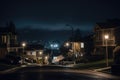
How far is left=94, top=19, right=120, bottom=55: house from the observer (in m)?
76.1

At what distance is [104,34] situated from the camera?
259 ft

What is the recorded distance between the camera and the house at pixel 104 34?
76.1 meters

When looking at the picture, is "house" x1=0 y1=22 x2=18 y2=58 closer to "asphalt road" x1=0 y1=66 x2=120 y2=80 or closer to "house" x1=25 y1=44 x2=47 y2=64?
"house" x1=25 y1=44 x2=47 y2=64

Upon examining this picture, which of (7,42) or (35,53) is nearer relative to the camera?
(7,42)

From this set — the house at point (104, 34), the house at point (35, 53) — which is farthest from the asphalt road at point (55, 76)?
the house at point (35, 53)

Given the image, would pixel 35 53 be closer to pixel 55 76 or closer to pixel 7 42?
pixel 7 42

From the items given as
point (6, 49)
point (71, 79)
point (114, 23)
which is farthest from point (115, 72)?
point (6, 49)

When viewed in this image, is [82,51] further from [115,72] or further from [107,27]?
[115,72]

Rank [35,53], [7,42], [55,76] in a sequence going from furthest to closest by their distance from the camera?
[35,53]
[7,42]
[55,76]

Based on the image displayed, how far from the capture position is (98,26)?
3233 inches

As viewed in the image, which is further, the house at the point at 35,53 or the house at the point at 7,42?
the house at the point at 35,53

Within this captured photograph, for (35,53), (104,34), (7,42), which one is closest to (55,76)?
(104,34)

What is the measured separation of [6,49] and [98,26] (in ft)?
93.7

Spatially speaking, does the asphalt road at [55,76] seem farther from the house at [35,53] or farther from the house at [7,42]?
the house at [35,53]
